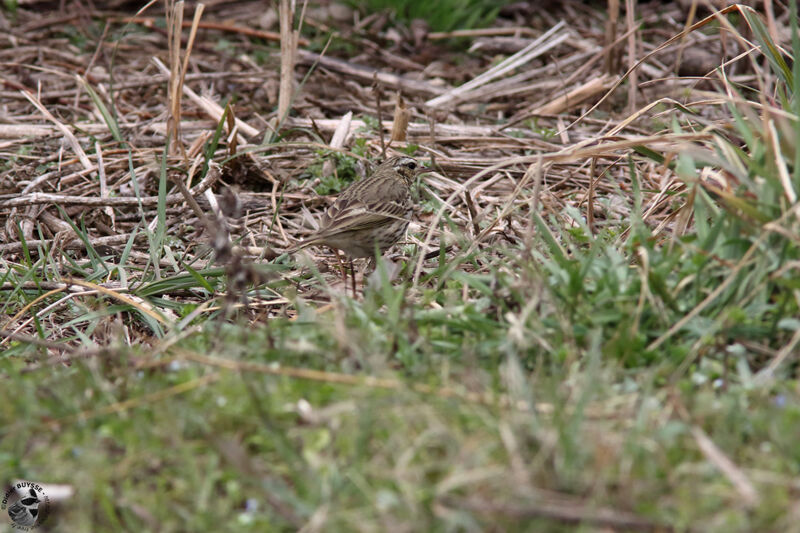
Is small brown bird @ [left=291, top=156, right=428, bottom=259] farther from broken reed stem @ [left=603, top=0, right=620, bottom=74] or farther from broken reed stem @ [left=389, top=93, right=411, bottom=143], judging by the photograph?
broken reed stem @ [left=603, top=0, right=620, bottom=74]

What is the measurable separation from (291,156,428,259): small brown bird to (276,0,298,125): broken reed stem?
1206mm

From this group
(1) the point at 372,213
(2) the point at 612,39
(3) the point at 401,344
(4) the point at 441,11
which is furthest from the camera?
(4) the point at 441,11

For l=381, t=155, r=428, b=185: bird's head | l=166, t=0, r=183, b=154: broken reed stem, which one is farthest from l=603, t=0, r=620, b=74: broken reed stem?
l=166, t=0, r=183, b=154: broken reed stem

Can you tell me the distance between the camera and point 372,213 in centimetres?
630

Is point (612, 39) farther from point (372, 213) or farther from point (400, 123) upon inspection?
point (372, 213)

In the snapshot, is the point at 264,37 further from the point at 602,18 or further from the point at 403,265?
the point at 403,265

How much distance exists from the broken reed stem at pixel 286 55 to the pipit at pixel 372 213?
3.96 feet

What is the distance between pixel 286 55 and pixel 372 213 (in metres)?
2.07

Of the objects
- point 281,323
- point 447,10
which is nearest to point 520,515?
point 281,323

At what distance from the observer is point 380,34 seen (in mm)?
10109

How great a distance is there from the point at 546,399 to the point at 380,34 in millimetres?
7531

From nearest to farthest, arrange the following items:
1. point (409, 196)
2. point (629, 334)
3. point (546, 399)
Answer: point (546, 399) < point (629, 334) < point (409, 196)

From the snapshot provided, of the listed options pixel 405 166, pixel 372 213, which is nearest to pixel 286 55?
pixel 405 166

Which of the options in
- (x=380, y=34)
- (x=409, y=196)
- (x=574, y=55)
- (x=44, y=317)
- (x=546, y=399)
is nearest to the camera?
(x=546, y=399)
